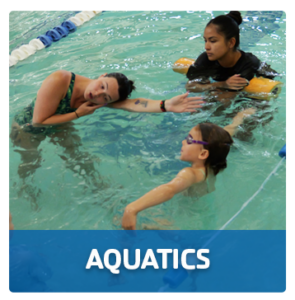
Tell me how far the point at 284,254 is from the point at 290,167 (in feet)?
2.98

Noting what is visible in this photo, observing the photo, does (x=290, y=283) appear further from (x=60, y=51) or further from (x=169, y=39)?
(x=60, y=51)

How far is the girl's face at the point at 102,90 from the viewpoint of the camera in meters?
3.30

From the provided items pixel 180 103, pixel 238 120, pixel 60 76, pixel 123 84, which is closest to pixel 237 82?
pixel 238 120

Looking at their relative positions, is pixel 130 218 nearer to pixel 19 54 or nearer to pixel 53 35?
pixel 19 54

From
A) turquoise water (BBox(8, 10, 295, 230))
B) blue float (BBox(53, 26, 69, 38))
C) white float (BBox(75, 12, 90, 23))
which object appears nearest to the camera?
turquoise water (BBox(8, 10, 295, 230))

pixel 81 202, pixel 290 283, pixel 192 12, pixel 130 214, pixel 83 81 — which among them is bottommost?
pixel 290 283

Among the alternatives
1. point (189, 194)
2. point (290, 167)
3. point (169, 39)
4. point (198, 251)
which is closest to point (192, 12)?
point (169, 39)

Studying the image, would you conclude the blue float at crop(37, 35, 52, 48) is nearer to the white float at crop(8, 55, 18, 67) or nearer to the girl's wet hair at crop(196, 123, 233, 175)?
the white float at crop(8, 55, 18, 67)

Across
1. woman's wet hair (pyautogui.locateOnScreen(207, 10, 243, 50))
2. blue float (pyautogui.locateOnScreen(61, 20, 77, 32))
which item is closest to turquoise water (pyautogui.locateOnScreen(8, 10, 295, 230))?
woman's wet hair (pyautogui.locateOnScreen(207, 10, 243, 50))

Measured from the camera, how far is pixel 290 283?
251 cm

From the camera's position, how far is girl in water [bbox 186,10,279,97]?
12.7ft

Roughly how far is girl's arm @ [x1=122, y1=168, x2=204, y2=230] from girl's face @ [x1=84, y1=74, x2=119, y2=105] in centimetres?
115

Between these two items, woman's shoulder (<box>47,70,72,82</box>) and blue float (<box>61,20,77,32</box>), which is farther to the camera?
blue float (<box>61,20,77,32</box>)

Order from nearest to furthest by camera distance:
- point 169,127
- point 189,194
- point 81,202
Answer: point 189,194 → point 81,202 → point 169,127
